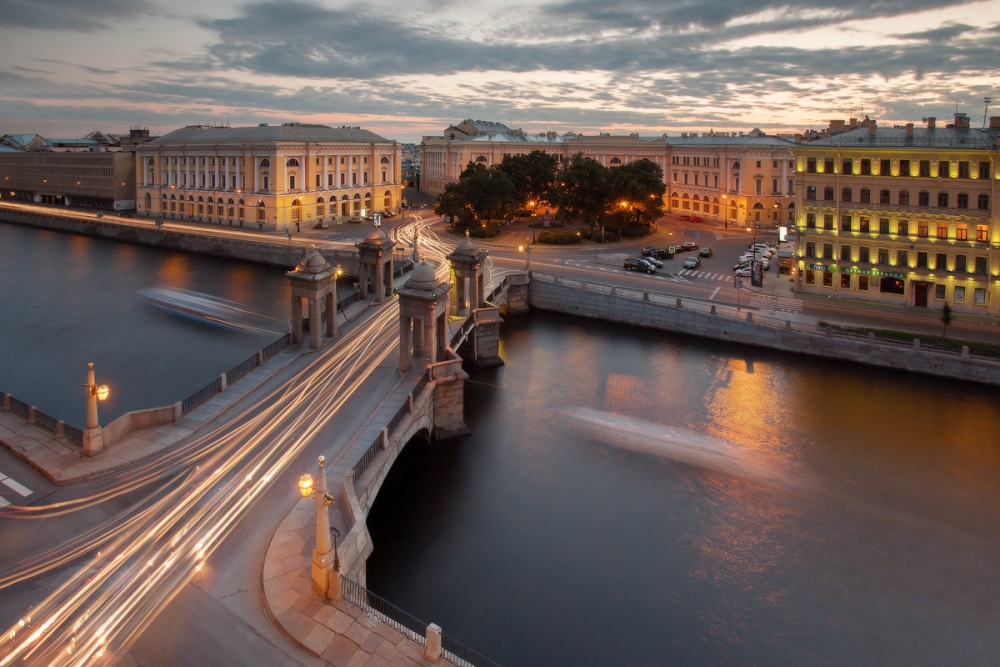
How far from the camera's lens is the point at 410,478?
30000 millimetres

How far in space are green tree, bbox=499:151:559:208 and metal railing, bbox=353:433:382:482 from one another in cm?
7400

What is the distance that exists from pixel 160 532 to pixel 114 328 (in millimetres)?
37691

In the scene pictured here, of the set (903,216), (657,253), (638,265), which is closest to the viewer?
(903,216)

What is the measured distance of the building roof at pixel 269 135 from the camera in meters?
99.1

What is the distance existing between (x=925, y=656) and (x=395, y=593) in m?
15.0

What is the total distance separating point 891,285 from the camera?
52.5 metres

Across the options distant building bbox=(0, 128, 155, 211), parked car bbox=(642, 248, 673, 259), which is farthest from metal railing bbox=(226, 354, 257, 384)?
distant building bbox=(0, 128, 155, 211)

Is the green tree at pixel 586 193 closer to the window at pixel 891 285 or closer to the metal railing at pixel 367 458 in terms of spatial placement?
the window at pixel 891 285

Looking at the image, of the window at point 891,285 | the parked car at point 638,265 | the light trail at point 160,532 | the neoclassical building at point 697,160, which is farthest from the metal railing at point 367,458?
the neoclassical building at point 697,160

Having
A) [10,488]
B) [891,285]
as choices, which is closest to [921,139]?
[891,285]

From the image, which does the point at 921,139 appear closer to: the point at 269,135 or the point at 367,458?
the point at 367,458

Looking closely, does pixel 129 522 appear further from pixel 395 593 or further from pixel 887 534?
pixel 887 534

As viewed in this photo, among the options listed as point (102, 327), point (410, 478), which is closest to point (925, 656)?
point (410, 478)

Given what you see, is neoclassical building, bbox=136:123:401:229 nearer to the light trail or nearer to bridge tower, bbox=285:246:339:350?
bridge tower, bbox=285:246:339:350
